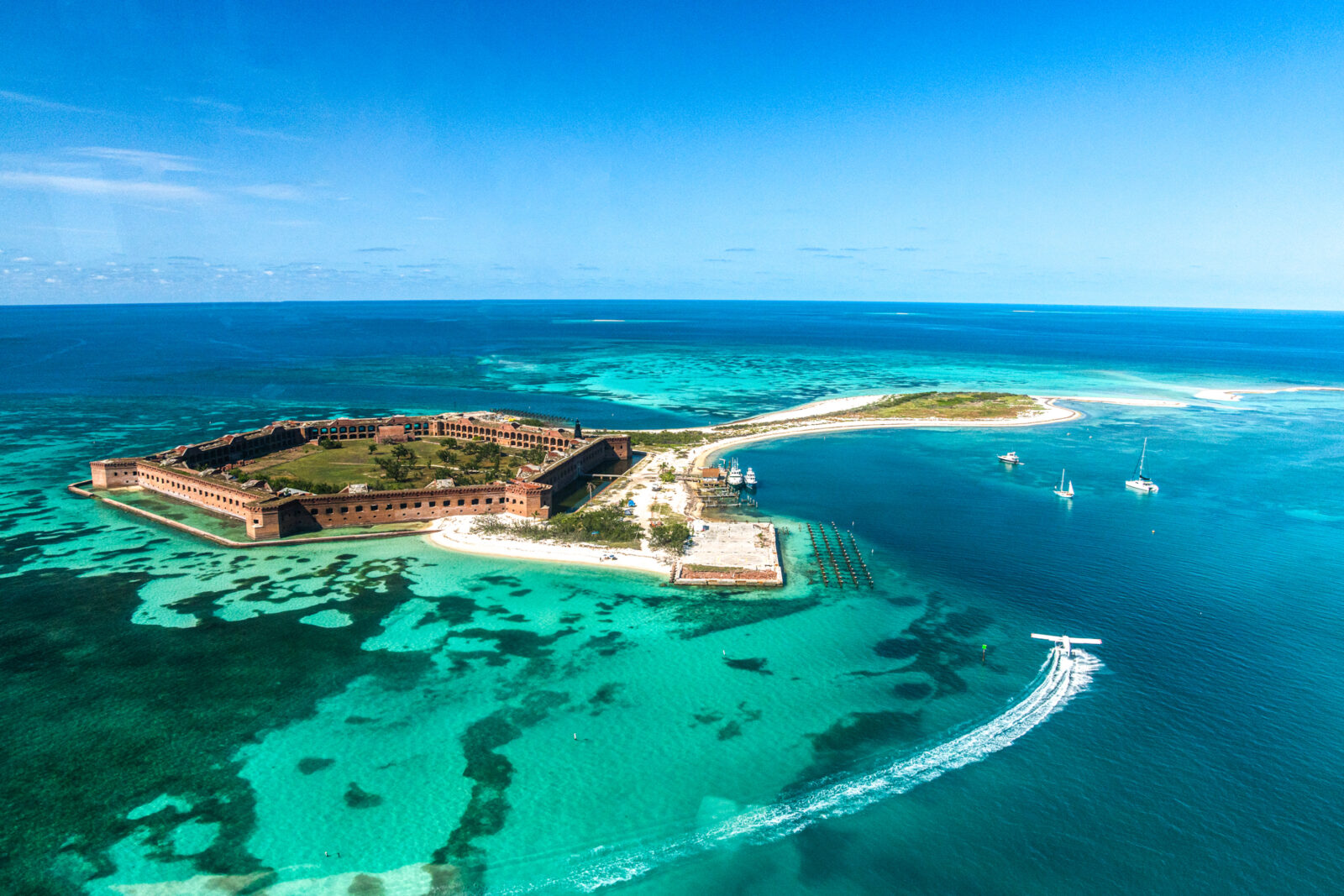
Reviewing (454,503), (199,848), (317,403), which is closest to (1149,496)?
(454,503)

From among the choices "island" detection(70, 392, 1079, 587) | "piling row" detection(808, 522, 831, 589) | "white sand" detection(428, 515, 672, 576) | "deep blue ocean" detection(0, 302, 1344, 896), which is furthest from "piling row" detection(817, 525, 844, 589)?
"white sand" detection(428, 515, 672, 576)

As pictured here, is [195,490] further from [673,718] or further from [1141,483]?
[1141,483]

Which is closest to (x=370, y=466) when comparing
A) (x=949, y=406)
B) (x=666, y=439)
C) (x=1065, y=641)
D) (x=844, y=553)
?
(x=666, y=439)

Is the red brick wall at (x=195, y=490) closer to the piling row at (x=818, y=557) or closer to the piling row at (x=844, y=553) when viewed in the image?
the piling row at (x=818, y=557)

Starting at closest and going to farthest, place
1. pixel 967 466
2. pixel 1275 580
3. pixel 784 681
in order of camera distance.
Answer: pixel 784 681 → pixel 1275 580 → pixel 967 466

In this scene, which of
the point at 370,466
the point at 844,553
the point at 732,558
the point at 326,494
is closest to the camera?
the point at 732,558

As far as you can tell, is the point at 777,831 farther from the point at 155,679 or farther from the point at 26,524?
the point at 26,524
